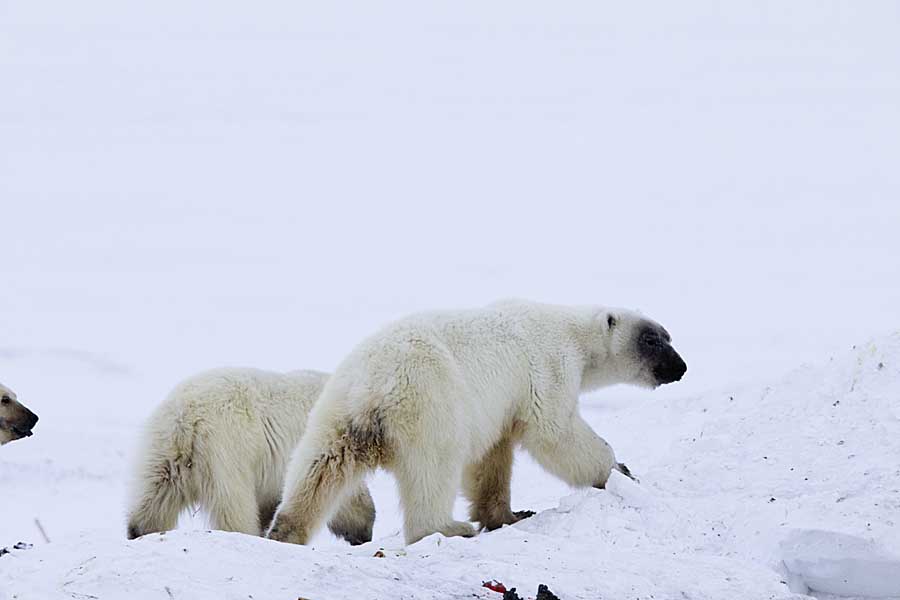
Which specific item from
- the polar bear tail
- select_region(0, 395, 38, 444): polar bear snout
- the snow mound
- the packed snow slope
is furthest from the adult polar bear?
select_region(0, 395, 38, 444): polar bear snout

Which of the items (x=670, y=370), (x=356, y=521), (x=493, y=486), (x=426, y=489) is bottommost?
(x=356, y=521)

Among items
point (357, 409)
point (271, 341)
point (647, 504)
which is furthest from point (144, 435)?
point (271, 341)

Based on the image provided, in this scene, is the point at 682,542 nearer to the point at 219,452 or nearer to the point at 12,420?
the point at 219,452

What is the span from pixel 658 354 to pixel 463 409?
2391 millimetres

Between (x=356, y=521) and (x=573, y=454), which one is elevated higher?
(x=573, y=454)

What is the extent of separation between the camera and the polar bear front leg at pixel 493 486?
828cm

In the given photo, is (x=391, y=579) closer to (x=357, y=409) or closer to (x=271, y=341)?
(x=357, y=409)

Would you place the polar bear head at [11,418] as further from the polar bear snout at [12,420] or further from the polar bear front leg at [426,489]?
the polar bear front leg at [426,489]

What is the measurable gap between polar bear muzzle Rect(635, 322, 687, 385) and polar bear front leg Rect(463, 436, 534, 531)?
155cm

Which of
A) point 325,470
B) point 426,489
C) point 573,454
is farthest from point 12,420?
point 573,454

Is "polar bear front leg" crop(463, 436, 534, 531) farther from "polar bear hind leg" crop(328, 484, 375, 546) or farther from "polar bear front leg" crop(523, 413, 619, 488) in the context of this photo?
"polar bear hind leg" crop(328, 484, 375, 546)

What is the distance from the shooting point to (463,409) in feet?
24.5

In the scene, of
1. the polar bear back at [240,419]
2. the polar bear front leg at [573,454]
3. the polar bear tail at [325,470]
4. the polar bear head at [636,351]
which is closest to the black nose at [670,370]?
the polar bear head at [636,351]

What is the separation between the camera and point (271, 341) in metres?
26.8
